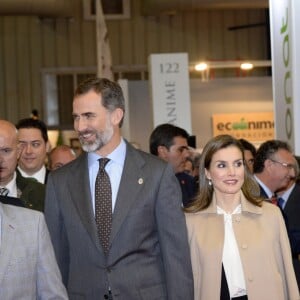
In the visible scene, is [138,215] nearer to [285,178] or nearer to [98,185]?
[98,185]

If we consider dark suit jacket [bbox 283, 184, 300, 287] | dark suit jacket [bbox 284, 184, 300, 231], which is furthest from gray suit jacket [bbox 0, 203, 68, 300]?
dark suit jacket [bbox 284, 184, 300, 231]

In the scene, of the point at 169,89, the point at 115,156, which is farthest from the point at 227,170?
the point at 169,89

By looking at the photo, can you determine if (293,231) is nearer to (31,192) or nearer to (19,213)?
(31,192)

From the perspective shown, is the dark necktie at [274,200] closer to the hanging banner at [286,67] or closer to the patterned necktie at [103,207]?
the patterned necktie at [103,207]

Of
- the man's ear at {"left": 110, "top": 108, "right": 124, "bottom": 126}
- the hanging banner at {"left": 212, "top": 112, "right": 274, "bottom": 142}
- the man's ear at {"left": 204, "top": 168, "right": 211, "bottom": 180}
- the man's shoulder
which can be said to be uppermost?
the hanging banner at {"left": 212, "top": 112, "right": 274, "bottom": 142}

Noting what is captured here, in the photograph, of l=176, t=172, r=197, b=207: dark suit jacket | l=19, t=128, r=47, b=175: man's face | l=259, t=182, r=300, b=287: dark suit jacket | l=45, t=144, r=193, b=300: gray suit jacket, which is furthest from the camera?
l=176, t=172, r=197, b=207: dark suit jacket

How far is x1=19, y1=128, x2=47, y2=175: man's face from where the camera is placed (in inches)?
163

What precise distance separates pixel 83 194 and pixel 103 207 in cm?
10

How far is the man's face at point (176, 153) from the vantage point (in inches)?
196

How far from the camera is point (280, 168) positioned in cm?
428

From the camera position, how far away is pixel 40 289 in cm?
228

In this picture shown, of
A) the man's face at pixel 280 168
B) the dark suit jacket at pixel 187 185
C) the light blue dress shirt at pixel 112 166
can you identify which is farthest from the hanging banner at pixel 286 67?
the light blue dress shirt at pixel 112 166

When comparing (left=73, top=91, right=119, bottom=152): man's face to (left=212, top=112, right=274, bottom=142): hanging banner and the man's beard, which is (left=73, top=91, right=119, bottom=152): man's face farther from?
(left=212, top=112, right=274, bottom=142): hanging banner

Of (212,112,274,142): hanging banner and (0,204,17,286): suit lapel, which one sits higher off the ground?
(212,112,274,142): hanging banner
